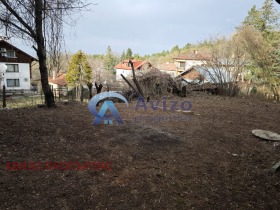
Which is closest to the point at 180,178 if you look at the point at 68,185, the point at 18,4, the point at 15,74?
the point at 68,185

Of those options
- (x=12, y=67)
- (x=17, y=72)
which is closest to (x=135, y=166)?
(x=17, y=72)

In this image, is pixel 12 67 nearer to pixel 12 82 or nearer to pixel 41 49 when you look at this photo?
pixel 12 82

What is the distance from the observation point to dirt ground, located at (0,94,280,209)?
6.63 ft

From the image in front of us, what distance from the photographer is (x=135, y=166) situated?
9.01 feet

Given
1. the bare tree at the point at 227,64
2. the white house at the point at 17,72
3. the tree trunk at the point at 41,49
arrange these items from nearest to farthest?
1. the tree trunk at the point at 41,49
2. the bare tree at the point at 227,64
3. the white house at the point at 17,72

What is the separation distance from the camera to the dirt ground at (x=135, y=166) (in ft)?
6.63

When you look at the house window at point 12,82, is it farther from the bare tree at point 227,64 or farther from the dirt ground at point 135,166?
the dirt ground at point 135,166

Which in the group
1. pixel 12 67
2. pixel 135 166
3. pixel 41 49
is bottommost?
pixel 135 166

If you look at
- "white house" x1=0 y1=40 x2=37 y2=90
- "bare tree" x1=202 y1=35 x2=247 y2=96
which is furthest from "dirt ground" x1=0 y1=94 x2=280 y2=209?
"white house" x1=0 y1=40 x2=37 y2=90

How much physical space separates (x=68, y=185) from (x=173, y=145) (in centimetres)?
203

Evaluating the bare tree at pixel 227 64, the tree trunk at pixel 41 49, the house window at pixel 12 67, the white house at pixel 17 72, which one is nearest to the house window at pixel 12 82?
the white house at pixel 17 72

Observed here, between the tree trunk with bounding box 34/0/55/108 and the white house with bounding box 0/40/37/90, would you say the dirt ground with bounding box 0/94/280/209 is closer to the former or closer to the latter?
the tree trunk with bounding box 34/0/55/108

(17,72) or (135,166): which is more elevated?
(17,72)

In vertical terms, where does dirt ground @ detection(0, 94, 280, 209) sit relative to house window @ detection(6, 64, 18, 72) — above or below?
below
